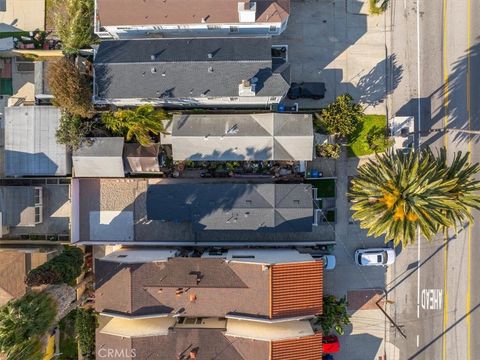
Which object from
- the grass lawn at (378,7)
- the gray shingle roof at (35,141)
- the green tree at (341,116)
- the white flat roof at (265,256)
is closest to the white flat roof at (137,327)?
the white flat roof at (265,256)

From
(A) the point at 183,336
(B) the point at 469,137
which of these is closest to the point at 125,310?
(A) the point at 183,336

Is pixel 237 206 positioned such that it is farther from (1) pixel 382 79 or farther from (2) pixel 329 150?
(1) pixel 382 79

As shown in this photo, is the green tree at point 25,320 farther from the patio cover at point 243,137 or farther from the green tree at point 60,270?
the patio cover at point 243,137

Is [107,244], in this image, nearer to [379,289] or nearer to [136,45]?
[136,45]

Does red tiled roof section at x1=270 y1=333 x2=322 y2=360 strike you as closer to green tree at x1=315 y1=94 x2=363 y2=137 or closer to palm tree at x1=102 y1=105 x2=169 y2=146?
green tree at x1=315 y1=94 x2=363 y2=137

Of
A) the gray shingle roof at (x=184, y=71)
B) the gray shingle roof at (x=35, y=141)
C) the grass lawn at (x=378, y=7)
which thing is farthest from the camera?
the grass lawn at (x=378, y=7)

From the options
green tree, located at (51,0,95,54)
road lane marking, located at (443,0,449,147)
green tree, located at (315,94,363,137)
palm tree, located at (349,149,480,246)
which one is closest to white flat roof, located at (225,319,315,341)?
palm tree, located at (349,149,480,246)

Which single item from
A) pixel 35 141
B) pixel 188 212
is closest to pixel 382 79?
pixel 188 212
